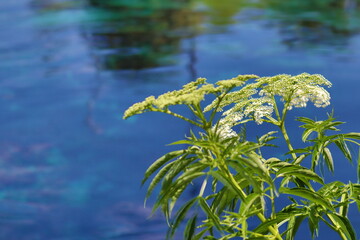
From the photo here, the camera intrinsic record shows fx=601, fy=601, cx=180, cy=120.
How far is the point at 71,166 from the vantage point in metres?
3.47

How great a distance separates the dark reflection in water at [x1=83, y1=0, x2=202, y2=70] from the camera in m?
5.31

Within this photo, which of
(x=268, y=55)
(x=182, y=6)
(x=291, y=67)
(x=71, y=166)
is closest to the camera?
(x=71, y=166)

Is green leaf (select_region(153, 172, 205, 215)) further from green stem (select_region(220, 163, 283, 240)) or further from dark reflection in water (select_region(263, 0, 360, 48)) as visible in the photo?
dark reflection in water (select_region(263, 0, 360, 48))

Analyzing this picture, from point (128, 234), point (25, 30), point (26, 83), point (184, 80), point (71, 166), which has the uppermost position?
point (25, 30)

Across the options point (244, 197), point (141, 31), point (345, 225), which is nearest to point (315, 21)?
point (141, 31)

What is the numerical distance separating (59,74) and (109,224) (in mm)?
2388

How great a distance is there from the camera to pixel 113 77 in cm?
485

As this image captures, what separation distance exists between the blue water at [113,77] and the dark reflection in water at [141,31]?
0.5 inches

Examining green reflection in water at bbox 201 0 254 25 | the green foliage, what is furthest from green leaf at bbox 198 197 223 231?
green reflection in water at bbox 201 0 254 25

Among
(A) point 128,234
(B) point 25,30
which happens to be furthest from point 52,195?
(B) point 25,30

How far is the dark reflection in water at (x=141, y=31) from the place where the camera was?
5.31m

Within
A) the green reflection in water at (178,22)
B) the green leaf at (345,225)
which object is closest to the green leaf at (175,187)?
the green leaf at (345,225)

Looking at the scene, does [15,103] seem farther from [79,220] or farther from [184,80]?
[79,220]

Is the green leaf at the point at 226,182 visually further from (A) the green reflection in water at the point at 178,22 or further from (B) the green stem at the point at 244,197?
(A) the green reflection in water at the point at 178,22
